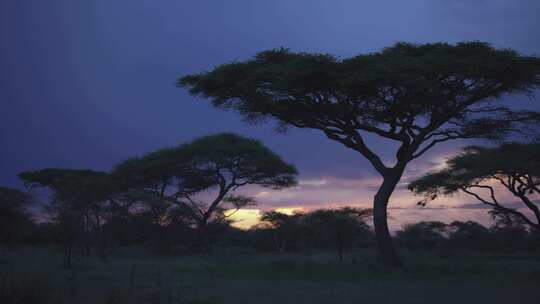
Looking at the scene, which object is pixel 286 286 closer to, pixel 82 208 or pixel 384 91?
pixel 384 91

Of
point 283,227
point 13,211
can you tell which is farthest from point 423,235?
point 13,211

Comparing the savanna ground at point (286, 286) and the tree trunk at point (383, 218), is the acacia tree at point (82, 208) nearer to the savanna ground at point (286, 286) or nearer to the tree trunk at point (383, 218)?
the savanna ground at point (286, 286)

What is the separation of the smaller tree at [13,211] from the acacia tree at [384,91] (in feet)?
48.2

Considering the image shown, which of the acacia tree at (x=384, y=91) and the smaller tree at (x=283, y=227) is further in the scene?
the smaller tree at (x=283, y=227)

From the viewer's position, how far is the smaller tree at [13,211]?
2908 centimetres

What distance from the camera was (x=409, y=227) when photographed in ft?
164

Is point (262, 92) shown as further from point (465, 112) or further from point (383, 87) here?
point (465, 112)

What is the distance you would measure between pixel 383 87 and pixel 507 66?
392cm

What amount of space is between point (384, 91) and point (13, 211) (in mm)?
21534

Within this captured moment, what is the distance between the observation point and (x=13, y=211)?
96.6ft

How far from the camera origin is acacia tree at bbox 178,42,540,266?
1734 cm

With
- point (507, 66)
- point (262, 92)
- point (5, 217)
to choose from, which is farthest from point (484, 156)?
point (5, 217)

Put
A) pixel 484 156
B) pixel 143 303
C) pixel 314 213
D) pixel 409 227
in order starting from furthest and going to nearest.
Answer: pixel 409 227 < pixel 314 213 < pixel 484 156 < pixel 143 303

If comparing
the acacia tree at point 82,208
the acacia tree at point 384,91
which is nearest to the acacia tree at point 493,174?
the acacia tree at point 384,91
